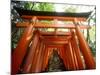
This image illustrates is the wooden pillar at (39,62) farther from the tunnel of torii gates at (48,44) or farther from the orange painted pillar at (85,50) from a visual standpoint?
the orange painted pillar at (85,50)

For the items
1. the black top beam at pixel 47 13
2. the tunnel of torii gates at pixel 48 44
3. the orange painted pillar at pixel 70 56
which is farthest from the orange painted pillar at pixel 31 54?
the orange painted pillar at pixel 70 56

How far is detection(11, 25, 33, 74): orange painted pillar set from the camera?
73.7 inches

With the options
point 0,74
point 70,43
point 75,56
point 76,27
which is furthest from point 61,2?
point 0,74

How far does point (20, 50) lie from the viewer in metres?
1.91

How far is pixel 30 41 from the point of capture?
6.41 ft

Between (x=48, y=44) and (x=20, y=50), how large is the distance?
316mm

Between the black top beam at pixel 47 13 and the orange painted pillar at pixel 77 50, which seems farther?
the orange painted pillar at pixel 77 50

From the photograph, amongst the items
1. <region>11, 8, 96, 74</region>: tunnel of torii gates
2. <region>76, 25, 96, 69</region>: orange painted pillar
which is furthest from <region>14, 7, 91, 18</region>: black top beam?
<region>76, 25, 96, 69</region>: orange painted pillar

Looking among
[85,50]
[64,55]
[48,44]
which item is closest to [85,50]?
[85,50]

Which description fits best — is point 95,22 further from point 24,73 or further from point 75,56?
point 24,73

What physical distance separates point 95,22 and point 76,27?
0.27m

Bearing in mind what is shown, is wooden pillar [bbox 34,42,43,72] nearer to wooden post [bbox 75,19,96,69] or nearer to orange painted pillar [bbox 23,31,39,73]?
orange painted pillar [bbox 23,31,39,73]

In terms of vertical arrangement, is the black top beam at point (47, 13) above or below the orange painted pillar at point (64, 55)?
above

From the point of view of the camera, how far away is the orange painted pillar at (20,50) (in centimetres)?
187
